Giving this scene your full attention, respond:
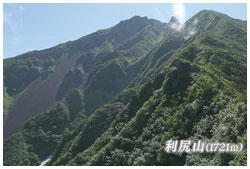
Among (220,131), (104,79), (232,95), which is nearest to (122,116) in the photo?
(232,95)

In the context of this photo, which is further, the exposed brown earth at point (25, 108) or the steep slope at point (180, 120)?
the exposed brown earth at point (25, 108)

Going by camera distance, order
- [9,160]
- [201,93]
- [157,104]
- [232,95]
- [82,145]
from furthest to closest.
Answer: [9,160]
[82,145]
[157,104]
[201,93]
[232,95]

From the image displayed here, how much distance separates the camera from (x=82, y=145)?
229ft

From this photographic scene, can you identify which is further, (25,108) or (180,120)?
(25,108)

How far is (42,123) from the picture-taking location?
137 metres

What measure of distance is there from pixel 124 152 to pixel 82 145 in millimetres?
31848

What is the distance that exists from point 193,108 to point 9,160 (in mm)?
90873

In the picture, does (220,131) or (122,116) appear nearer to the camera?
(220,131)

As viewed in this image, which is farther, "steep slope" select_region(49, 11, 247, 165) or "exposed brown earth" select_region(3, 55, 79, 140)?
"exposed brown earth" select_region(3, 55, 79, 140)

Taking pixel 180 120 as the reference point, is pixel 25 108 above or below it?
above

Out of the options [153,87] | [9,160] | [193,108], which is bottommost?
[9,160]

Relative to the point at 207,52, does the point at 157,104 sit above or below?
below

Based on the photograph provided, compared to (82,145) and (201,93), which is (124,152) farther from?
(82,145)

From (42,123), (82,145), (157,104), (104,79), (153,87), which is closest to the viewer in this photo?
(157,104)
